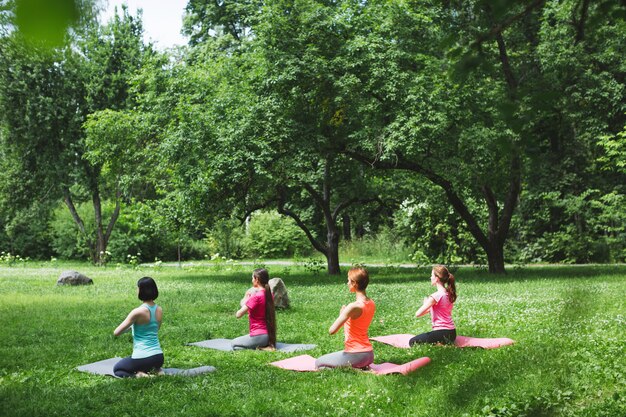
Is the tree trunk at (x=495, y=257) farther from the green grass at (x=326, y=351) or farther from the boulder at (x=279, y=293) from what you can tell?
the boulder at (x=279, y=293)

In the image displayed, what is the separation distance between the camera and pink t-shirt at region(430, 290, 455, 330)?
9.81 m

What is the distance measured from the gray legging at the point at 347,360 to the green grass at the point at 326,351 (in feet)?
0.67

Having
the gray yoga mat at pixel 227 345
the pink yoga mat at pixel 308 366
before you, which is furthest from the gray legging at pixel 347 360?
the gray yoga mat at pixel 227 345

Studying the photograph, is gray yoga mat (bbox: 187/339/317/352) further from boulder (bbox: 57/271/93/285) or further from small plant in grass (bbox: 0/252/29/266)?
small plant in grass (bbox: 0/252/29/266)

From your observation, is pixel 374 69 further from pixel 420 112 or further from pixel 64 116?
pixel 64 116

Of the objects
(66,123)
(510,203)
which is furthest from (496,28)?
(66,123)

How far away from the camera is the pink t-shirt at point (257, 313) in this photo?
10312 mm

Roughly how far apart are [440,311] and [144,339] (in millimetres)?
4274

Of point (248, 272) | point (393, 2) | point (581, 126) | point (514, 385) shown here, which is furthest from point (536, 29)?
point (514, 385)

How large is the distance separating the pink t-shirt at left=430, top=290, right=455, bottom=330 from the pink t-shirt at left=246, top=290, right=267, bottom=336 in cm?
258

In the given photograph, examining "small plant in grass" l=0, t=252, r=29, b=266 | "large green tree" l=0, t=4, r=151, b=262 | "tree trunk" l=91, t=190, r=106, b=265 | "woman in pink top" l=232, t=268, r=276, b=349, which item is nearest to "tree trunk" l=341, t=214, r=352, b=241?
"large green tree" l=0, t=4, r=151, b=262

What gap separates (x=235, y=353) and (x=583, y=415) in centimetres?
522

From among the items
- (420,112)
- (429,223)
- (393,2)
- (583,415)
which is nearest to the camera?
(583,415)

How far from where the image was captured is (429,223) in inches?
1217
